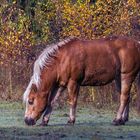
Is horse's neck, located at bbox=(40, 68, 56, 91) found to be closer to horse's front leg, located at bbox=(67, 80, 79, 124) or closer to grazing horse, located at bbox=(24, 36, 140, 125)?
grazing horse, located at bbox=(24, 36, 140, 125)

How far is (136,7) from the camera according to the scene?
24172 millimetres

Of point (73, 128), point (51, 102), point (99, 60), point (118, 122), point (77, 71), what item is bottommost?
point (118, 122)

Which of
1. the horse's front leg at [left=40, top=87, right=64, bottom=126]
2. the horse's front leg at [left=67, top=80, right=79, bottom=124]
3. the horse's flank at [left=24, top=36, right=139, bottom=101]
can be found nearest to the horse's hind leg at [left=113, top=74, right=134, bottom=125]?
the horse's flank at [left=24, top=36, right=139, bottom=101]

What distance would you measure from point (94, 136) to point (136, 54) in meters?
3.49

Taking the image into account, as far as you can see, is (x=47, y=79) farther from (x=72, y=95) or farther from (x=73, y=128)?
(x=73, y=128)

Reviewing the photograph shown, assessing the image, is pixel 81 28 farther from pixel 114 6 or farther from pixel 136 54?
pixel 136 54

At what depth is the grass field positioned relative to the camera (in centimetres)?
1300

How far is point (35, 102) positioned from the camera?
1565 cm

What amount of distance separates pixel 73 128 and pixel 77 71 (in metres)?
1.74

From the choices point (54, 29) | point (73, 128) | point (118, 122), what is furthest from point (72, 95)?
point (54, 29)

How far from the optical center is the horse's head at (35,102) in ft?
51.2

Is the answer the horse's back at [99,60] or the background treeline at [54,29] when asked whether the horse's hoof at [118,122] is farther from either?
the background treeline at [54,29]

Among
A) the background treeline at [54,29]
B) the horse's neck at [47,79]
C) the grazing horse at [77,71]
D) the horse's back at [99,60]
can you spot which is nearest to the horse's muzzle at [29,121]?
the grazing horse at [77,71]

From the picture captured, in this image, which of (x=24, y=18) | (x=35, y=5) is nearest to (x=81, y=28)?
(x=24, y=18)
